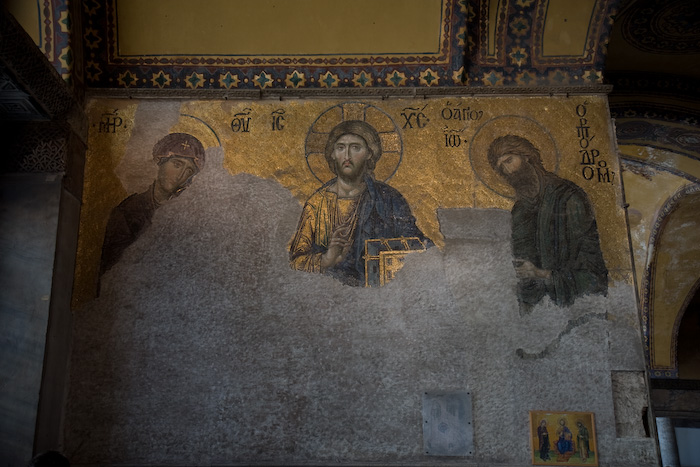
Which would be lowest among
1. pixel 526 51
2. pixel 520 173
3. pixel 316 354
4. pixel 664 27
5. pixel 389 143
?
pixel 316 354

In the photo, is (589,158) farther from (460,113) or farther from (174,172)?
(174,172)

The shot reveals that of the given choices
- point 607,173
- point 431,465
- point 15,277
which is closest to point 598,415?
point 431,465

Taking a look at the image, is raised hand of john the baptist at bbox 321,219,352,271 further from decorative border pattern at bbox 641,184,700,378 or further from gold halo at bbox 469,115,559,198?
decorative border pattern at bbox 641,184,700,378

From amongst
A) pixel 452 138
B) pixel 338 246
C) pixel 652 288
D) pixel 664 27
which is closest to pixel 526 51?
Result: pixel 452 138

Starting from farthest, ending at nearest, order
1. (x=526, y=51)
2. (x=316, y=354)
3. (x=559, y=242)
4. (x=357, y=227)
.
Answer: (x=526, y=51), (x=357, y=227), (x=559, y=242), (x=316, y=354)

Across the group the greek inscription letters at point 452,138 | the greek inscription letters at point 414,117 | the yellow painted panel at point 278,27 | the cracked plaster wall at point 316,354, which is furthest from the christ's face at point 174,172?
the greek inscription letters at point 452,138

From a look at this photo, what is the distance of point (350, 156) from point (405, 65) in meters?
0.92

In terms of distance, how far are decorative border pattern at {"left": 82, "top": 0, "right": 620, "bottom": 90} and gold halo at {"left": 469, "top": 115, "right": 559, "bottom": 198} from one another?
332 millimetres

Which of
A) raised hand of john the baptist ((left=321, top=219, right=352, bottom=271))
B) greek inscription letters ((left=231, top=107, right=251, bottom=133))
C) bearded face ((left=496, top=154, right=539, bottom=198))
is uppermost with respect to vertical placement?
greek inscription letters ((left=231, top=107, right=251, bottom=133))

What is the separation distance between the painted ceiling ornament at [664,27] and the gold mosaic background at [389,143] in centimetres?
173

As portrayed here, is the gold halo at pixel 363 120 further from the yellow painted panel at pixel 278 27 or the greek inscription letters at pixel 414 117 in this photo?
the yellow painted panel at pixel 278 27

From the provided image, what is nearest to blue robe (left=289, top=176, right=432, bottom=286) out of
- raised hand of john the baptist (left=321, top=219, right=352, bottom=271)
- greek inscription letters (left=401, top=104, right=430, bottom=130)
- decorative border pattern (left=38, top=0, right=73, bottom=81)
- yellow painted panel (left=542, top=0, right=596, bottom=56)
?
raised hand of john the baptist (left=321, top=219, right=352, bottom=271)

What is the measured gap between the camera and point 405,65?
5.77 meters

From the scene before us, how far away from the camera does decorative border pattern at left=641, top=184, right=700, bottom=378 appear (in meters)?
Result: 9.65
